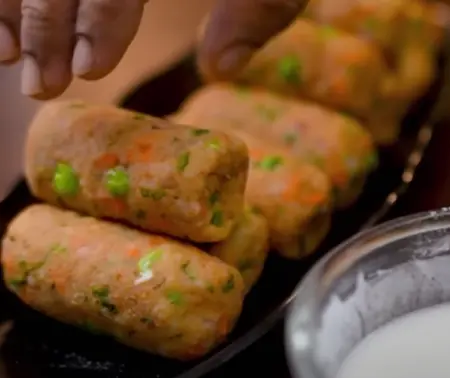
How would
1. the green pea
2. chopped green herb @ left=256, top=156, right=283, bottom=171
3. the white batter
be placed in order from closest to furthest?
the white batter
chopped green herb @ left=256, top=156, right=283, bottom=171
the green pea

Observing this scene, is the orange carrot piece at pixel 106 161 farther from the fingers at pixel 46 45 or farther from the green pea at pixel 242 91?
the green pea at pixel 242 91

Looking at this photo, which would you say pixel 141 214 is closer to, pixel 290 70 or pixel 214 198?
pixel 214 198

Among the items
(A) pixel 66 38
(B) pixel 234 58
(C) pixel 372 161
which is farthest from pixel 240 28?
(C) pixel 372 161

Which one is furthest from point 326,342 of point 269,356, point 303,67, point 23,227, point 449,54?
point 449,54

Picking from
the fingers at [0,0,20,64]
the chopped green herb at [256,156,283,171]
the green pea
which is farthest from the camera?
the green pea

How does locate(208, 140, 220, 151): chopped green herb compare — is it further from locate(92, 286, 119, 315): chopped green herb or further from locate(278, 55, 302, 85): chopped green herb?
locate(278, 55, 302, 85): chopped green herb

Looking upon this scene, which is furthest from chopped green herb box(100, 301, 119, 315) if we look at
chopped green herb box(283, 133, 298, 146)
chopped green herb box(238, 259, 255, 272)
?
chopped green herb box(283, 133, 298, 146)
